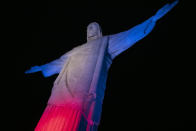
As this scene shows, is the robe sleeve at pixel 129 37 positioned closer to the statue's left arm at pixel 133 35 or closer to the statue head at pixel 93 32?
the statue's left arm at pixel 133 35

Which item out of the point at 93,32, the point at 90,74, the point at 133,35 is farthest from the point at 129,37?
the point at 93,32

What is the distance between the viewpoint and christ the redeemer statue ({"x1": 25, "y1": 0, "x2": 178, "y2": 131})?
2.59 metres

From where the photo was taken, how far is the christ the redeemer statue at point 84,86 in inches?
102

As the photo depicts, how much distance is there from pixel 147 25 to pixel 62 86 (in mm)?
1941

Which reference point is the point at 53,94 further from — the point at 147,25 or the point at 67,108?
the point at 147,25

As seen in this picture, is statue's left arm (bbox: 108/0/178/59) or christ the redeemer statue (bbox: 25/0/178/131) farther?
statue's left arm (bbox: 108/0/178/59)

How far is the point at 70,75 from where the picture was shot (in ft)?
11.1

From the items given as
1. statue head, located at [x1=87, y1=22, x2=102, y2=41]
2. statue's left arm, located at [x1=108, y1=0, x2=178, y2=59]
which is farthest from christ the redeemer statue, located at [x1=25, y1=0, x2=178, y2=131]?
statue head, located at [x1=87, y1=22, x2=102, y2=41]

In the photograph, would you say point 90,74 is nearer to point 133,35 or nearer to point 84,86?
point 84,86

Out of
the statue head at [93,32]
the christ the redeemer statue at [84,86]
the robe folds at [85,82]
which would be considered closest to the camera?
the christ the redeemer statue at [84,86]

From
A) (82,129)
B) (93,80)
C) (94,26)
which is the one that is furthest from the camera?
(94,26)

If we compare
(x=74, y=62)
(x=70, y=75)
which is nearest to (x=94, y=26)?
(x=74, y=62)

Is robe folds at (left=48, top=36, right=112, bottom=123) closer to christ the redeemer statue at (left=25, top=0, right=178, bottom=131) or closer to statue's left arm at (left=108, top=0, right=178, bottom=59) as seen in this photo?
christ the redeemer statue at (left=25, top=0, right=178, bottom=131)

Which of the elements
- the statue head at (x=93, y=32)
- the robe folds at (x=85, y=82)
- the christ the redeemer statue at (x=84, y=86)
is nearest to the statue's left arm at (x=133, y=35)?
the christ the redeemer statue at (x=84, y=86)
